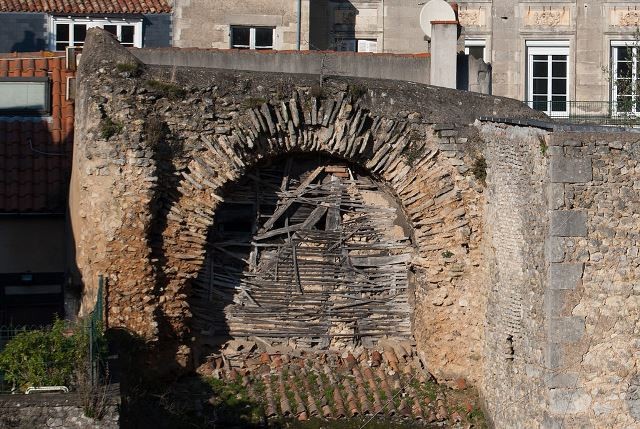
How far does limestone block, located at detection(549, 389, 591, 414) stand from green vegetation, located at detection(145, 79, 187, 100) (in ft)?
18.4

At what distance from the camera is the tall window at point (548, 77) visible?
2712 cm

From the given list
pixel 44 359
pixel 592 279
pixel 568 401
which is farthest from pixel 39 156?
pixel 568 401

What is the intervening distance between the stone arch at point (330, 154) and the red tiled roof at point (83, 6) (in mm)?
6951

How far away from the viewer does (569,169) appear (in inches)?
663

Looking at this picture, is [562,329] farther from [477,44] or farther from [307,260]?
[477,44]

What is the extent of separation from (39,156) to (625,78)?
937 cm

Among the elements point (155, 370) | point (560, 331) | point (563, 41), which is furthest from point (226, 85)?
point (563, 41)

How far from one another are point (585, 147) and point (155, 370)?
18.6 ft

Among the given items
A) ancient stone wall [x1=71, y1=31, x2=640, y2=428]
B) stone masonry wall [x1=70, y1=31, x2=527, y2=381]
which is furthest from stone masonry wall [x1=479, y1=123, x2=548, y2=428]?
stone masonry wall [x1=70, y1=31, x2=527, y2=381]

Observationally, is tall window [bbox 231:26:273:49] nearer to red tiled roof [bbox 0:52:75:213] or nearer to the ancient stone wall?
red tiled roof [bbox 0:52:75:213]

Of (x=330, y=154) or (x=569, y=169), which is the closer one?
(x=569, y=169)

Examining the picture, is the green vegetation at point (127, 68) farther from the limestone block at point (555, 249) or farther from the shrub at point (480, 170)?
the limestone block at point (555, 249)

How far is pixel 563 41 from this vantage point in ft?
89.3

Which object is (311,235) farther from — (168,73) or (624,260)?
(624,260)
